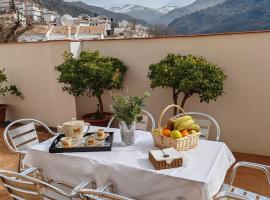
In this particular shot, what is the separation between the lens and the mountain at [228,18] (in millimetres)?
5039

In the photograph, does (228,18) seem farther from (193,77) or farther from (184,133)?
(184,133)

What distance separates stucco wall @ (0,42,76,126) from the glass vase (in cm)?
265

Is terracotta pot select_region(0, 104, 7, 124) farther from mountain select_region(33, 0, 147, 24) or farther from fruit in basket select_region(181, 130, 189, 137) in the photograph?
fruit in basket select_region(181, 130, 189, 137)

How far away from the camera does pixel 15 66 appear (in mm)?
5203

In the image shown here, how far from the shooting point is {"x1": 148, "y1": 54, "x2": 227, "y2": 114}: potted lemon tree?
10.8 feet

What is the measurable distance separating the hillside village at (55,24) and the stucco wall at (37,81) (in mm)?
987

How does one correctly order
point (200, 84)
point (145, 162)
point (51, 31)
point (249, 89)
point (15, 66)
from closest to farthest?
point (145, 162)
point (200, 84)
point (249, 89)
point (15, 66)
point (51, 31)

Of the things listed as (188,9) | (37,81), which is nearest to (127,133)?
(37,81)

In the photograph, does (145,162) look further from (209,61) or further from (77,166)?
(209,61)

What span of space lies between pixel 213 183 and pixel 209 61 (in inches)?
91.1

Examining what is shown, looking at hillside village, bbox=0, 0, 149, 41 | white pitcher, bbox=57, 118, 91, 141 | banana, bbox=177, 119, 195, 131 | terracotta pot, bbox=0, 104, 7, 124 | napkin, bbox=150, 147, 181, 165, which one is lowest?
terracotta pot, bbox=0, 104, 7, 124

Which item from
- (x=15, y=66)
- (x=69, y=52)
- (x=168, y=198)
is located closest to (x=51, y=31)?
(x=15, y=66)

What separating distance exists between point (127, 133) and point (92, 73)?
1883 millimetres

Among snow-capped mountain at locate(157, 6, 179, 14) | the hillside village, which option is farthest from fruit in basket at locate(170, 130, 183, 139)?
snow-capped mountain at locate(157, 6, 179, 14)
